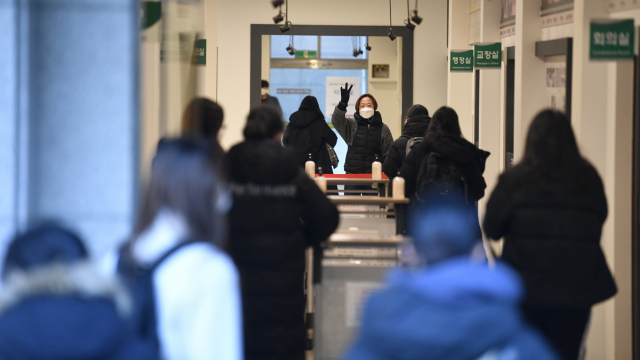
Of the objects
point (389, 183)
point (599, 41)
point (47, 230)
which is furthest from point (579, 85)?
point (47, 230)

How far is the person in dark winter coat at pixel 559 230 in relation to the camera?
3.04 m

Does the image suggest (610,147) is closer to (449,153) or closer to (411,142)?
(449,153)

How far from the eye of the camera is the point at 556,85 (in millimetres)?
6020

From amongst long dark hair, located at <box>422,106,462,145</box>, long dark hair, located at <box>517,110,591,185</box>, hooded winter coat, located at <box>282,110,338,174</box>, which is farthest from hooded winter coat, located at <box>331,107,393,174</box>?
long dark hair, located at <box>517,110,591,185</box>

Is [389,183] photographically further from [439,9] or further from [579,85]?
[439,9]

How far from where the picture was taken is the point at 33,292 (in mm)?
1508

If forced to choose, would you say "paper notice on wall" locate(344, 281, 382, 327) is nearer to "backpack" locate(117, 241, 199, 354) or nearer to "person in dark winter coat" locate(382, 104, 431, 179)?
"person in dark winter coat" locate(382, 104, 431, 179)

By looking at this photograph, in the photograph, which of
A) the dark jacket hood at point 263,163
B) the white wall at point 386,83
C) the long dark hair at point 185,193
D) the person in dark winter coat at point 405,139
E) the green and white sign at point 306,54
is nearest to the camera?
the long dark hair at point 185,193

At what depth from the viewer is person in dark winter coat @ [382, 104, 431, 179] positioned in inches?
225

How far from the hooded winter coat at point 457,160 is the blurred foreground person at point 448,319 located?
10.8ft

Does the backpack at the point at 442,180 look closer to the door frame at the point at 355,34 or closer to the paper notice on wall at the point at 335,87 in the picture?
the door frame at the point at 355,34

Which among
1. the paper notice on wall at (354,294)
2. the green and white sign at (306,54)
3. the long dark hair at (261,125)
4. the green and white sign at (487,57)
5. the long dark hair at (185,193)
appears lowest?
the paper notice on wall at (354,294)

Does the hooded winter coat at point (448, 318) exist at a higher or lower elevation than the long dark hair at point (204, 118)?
lower

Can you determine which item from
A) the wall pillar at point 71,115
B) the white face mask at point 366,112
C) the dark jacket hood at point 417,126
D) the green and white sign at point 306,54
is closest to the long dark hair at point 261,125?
the wall pillar at point 71,115
